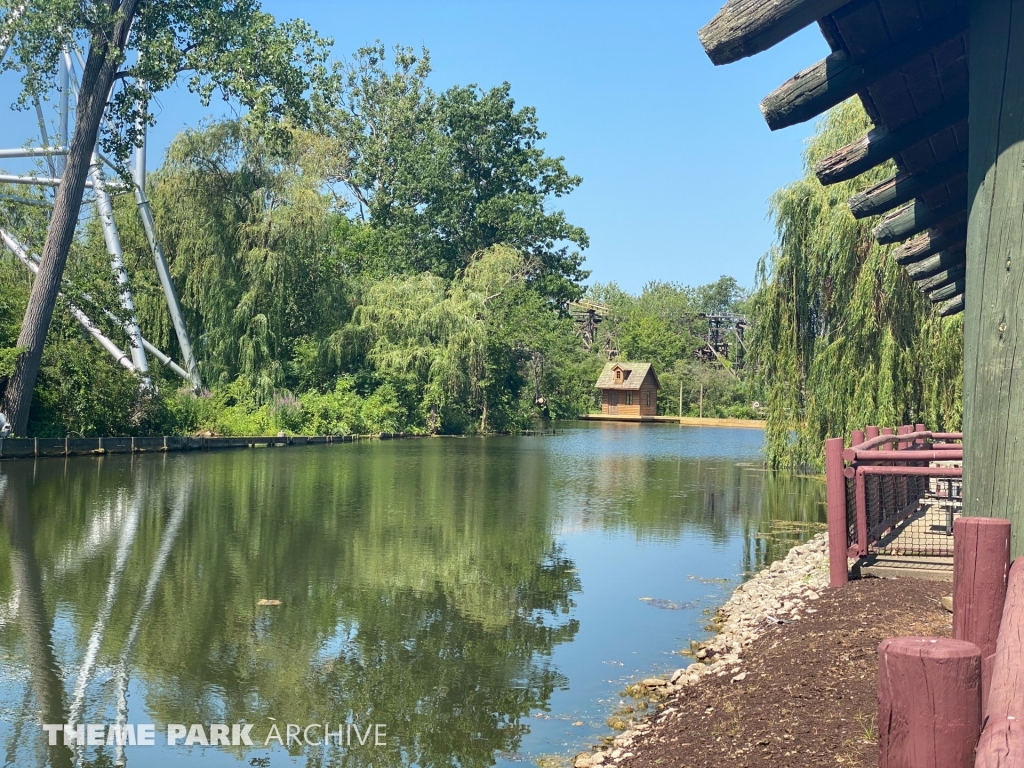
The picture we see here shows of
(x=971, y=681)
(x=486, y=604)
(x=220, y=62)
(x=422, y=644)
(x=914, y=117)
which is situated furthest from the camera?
(x=220, y=62)

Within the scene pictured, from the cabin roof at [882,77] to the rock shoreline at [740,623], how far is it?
3074 mm

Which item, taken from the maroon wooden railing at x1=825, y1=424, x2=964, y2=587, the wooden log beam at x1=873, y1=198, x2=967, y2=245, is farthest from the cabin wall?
the wooden log beam at x1=873, y1=198, x2=967, y2=245

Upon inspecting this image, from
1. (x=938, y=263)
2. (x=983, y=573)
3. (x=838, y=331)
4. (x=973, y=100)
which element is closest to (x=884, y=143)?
(x=973, y=100)

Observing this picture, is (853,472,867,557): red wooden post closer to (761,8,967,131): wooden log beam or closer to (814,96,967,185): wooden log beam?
(814,96,967,185): wooden log beam

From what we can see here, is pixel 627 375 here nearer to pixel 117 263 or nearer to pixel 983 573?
pixel 117 263

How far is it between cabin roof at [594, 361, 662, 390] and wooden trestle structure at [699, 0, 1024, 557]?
2435 inches

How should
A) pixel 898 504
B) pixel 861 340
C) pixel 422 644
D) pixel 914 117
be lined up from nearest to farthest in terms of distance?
pixel 914 117, pixel 422 644, pixel 898 504, pixel 861 340

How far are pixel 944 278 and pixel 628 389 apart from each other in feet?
185

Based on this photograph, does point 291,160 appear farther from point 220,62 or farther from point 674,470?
point 674,470

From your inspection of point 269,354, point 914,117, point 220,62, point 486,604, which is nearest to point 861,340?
point 486,604

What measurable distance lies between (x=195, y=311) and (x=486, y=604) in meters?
25.3

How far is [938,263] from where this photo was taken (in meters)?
8.45

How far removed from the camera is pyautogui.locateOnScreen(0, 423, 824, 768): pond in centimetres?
600

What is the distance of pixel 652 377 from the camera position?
68.3 metres
